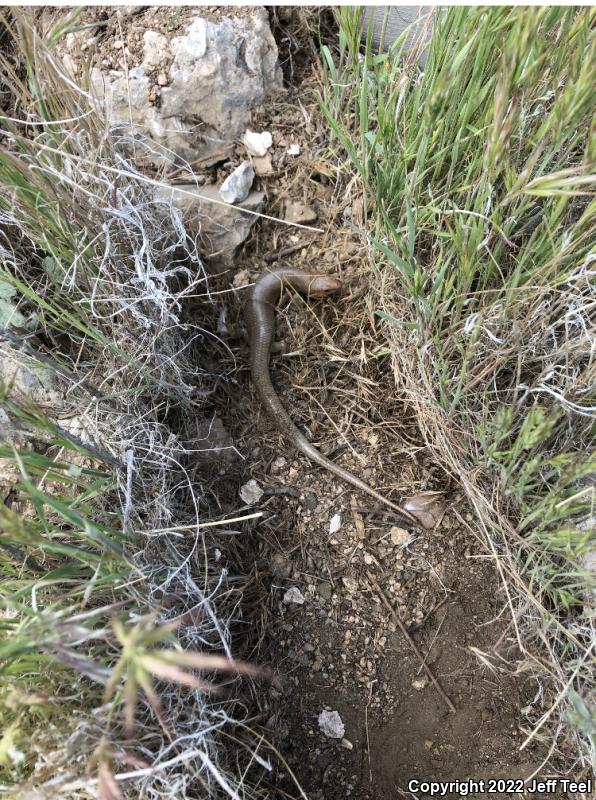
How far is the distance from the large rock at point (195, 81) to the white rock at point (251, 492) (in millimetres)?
1552

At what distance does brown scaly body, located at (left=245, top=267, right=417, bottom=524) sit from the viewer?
99.0 inches

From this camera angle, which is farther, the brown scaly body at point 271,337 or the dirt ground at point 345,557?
the brown scaly body at point 271,337

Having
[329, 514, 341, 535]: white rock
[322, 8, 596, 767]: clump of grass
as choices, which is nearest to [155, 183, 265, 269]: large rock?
[322, 8, 596, 767]: clump of grass

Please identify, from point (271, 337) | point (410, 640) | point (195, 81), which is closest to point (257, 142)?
point (195, 81)

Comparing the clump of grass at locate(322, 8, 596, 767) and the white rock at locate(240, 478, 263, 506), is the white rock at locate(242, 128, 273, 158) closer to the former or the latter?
the clump of grass at locate(322, 8, 596, 767)

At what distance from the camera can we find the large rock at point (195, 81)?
2598 mm

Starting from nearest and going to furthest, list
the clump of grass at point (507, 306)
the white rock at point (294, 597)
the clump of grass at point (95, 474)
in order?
the clump of grass at point (95, 474) → the clump of grass at point (507, 306) → the white rock at point (294, 597)

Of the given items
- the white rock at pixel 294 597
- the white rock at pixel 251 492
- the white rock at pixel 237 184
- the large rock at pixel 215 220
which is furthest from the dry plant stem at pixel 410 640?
the white rock at pixel 237 184

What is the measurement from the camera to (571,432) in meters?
2.02

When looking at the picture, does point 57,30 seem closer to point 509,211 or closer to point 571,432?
point 509,211

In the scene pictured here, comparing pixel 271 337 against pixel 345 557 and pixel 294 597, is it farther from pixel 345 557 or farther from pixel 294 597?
pixel 294 597

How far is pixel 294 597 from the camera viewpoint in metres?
2.35

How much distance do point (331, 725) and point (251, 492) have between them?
957 mm

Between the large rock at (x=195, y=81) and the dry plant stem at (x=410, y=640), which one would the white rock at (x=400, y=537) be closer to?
the dry plant stem at (x=410, y=640)
